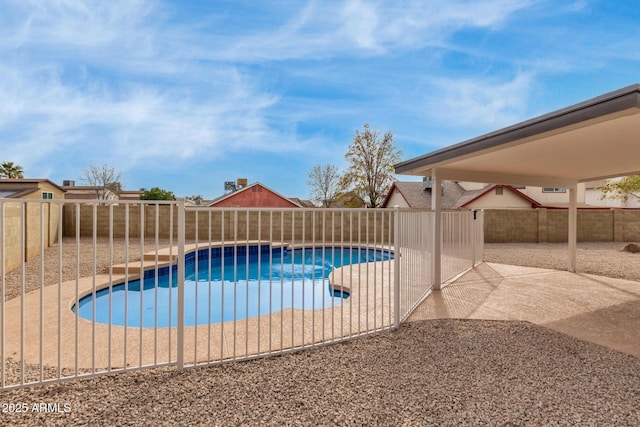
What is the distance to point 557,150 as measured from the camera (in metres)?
5.14

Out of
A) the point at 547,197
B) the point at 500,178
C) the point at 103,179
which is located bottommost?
the point at 500,178

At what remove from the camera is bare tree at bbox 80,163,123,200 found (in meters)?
37.6

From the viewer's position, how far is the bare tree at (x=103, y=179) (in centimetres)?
3759

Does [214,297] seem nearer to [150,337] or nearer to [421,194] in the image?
[150,337]

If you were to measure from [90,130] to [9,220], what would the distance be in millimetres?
19582

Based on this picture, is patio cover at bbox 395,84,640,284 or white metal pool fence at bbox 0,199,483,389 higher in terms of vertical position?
patio cover at bbox 395,84,640,284

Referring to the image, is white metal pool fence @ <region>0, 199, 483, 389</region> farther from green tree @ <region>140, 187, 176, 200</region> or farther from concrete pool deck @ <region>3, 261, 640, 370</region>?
green tree @ <region>140, 187, 176, 200</region>

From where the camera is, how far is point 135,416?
2.65 meters

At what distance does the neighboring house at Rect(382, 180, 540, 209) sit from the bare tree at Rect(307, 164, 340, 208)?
8794 mm

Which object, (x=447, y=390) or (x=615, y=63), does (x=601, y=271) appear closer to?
(x=615, y=63)

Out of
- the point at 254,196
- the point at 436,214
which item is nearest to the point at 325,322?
the point at 436,214

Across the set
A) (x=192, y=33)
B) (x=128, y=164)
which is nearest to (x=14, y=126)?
(x=128, y=164)

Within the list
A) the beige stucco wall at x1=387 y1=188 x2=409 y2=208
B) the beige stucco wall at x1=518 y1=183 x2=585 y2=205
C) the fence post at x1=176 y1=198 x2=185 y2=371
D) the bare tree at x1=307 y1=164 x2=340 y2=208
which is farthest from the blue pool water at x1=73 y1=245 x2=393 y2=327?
the bare tree at x1=307 y1=164 x2=340 y2=208

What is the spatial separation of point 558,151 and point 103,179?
4330 cm
